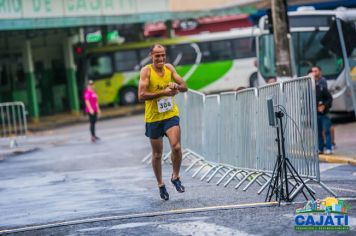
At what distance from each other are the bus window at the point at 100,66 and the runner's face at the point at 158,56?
30.5 metres

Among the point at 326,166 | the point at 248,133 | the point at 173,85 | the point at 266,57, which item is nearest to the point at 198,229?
the point at 173,85

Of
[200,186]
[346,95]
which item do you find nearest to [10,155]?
[346,95]

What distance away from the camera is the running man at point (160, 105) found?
36.3 feet

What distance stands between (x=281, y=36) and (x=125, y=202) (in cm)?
909

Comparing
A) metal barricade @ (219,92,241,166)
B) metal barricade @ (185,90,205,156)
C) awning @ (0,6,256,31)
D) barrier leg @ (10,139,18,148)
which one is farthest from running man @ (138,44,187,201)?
awning @ (0,6,256,31)

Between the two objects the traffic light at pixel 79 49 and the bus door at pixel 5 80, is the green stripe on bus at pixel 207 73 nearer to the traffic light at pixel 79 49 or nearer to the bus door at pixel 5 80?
the traffic light at pixel 79 49

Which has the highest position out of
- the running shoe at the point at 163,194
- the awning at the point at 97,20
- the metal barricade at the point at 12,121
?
the awning at the point at 97,20

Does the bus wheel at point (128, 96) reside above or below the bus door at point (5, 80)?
below

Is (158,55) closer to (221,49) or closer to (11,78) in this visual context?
(11,78)

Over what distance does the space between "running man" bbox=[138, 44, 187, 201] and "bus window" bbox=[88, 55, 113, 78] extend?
99.6 feet

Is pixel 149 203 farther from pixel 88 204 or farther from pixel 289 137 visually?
pixel 289 137

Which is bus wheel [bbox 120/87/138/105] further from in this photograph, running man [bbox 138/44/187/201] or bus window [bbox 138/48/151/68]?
running man [bbox 138/44/187/201]

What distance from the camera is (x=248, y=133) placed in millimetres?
12516

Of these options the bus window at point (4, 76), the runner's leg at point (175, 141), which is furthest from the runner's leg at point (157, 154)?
the bus window at point (4, 76)
